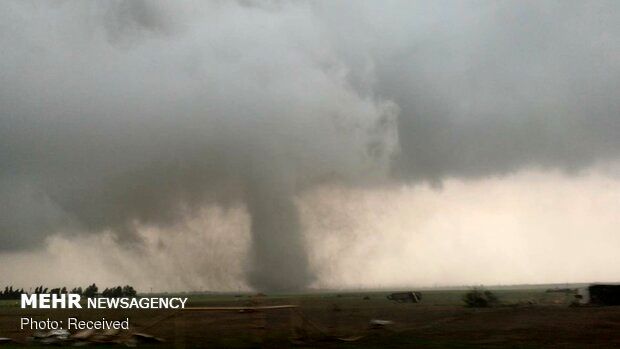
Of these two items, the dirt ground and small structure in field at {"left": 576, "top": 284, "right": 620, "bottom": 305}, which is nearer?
the dirt ground

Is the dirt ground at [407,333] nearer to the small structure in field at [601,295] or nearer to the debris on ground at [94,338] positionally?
the debris on ground at [94,338]

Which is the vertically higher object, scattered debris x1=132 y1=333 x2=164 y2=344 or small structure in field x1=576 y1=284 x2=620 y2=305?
scattered debris x1=132 y1=333 x2=164 y2=344

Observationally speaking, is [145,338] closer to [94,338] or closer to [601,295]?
[94,338]

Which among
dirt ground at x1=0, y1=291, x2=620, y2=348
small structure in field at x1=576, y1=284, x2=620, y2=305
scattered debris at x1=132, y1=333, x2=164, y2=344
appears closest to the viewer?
dirt ground at x1=0, y1=291, x2=620, y2=348

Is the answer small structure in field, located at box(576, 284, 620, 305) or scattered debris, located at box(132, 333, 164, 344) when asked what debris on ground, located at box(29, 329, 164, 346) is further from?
small structure in field, located at box(576, 284, 620, 305)

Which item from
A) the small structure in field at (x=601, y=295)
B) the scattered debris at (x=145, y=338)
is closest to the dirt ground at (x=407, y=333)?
the scattered debris at (x=145, y=338)

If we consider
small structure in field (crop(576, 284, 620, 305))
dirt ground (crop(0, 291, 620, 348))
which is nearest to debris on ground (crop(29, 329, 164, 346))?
dirt ground (crop(0, 291, 620, 348))

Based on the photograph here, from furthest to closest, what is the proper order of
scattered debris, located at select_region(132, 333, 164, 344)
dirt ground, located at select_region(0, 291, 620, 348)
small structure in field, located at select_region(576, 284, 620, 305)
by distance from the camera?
small structure in field, located at select_region(576, 284, 620, 305) < scattered debris, located at select_region(132, 333, 164, 344) < dirt ground, located at select_region(0, 291, 620, 348)

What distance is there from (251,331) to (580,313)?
2208 centimetres

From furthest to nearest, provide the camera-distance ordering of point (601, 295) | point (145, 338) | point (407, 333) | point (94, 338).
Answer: point (601, 295), point (407, 333), point (94, 338), point (145, 338)

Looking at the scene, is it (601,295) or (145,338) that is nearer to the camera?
(145,338)

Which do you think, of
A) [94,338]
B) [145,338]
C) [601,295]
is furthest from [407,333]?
[601,295]

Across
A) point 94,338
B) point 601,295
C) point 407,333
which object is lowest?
point 601,295

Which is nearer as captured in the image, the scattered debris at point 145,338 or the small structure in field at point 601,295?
the scattered debris at point 145,338
